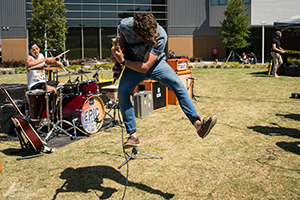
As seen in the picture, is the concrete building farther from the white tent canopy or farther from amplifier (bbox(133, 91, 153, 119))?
amplifier (bbox(133, 91, 153, 119))

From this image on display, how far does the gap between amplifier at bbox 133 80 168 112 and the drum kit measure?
6.24ft

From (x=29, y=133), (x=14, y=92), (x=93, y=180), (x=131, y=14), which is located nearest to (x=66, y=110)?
(x=29, y=133)

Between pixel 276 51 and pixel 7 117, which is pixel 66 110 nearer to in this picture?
pixel 7 117

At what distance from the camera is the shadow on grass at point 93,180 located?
12.1ft

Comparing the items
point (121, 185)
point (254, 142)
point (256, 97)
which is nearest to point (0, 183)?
point (121, 185)

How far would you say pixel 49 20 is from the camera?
28.6m

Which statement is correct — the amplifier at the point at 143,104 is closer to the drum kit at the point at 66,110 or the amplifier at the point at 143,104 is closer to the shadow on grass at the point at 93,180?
the drum kit at the point at 66,110

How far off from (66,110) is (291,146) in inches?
175

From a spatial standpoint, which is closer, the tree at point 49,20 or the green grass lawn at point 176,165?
the green grass lawn at point 176,165

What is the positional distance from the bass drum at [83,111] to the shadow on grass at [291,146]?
3732mm

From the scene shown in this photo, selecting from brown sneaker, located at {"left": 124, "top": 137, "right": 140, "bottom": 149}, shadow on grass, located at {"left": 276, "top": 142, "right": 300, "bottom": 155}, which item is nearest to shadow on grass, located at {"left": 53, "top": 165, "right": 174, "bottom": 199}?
brown sneaker, located at {"left": 124, "top": 137, "right": 140, "bottom": 149}

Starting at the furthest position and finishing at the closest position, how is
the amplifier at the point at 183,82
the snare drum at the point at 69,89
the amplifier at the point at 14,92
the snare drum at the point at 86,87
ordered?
the amplifier at the point at 183,82 < the amplifier at the point at 14,92 < the snare drum at the point at 86,87 < the snare drum at the point at 69,89

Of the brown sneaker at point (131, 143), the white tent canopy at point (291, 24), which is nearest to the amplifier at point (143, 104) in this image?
the brown sneaker at point (131, 143)

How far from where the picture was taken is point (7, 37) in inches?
1363
